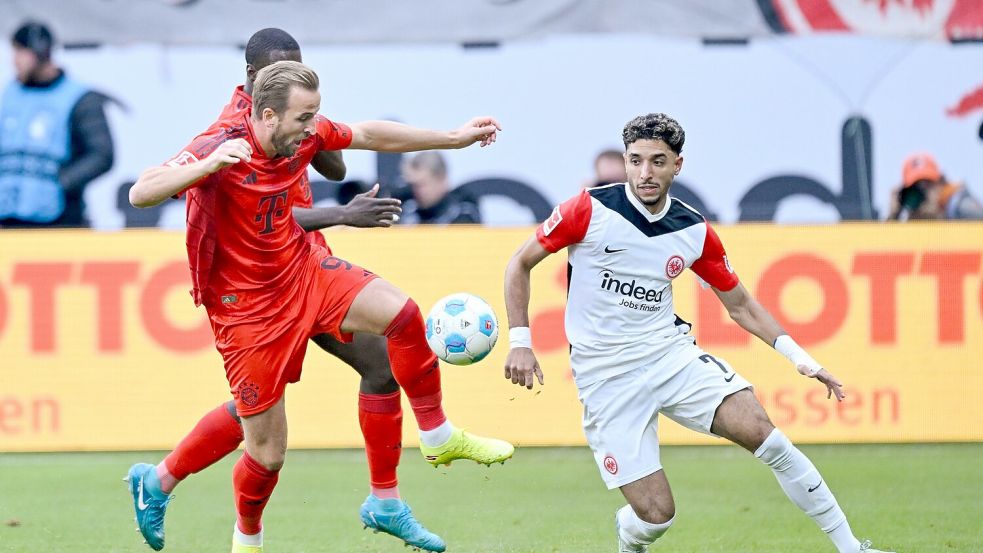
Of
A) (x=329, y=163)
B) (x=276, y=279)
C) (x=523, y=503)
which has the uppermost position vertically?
(x=329, y=163)

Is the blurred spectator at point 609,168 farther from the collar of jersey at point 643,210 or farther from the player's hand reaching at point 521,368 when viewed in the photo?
the player's hand reaching at point 521,368

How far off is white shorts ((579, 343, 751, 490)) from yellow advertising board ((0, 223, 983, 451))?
369 cm

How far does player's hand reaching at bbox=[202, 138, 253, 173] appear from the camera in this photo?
530 centimetres

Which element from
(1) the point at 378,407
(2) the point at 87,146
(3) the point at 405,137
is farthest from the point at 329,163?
(2) the point at 87,146

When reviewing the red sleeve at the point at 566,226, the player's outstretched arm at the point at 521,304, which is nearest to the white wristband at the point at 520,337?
the player's outstretched arm at the point at 521,304

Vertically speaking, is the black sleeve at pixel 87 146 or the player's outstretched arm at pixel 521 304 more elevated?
the black sleeve at pixel 87 146

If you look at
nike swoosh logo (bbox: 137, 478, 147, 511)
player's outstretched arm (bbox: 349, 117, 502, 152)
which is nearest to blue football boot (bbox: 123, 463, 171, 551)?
nike swoosh logo (bbox: 137, 478, 147, 511)

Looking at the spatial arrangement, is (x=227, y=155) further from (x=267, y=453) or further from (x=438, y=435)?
(x=438, y=435)

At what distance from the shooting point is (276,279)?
6102 millimetres

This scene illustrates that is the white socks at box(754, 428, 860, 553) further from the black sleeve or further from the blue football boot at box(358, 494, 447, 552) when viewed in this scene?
the black sleeve

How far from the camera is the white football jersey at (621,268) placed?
242 inches

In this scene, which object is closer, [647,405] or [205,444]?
[647,405]

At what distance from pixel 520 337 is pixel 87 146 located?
26.4ft

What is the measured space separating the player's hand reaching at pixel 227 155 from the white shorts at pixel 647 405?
185 cm
